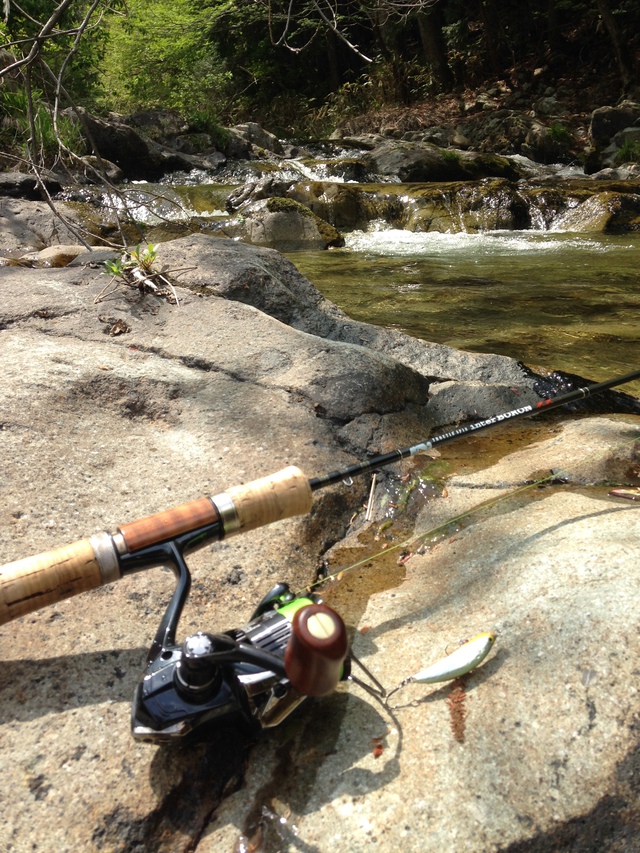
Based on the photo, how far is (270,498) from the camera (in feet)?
5.89

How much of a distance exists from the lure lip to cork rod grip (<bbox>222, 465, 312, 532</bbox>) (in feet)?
1.76

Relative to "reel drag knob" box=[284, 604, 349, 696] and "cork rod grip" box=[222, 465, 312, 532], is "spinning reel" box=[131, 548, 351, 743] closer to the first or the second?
"reel drag knob" box=[284, 604, 349, 696]

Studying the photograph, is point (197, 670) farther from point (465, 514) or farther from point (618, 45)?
point (618, 45)

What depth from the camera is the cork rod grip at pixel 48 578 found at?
1551 millimetres

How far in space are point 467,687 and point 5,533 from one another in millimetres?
1439

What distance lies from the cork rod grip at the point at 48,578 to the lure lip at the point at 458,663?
809 millimetres

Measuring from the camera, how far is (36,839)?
4.46 ft

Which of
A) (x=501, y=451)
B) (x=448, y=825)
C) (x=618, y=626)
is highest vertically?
(x=618, y=626)

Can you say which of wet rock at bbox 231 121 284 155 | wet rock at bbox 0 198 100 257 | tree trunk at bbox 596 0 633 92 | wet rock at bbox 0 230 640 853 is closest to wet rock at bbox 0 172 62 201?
wet rock at bbox 0 198 100 257

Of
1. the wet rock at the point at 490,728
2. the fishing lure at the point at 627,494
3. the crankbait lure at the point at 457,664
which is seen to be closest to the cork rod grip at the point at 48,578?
the wet rock at the point at 490,728

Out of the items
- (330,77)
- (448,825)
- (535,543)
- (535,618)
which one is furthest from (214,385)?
(330,77)

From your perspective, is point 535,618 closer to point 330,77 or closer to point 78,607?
point 78,607

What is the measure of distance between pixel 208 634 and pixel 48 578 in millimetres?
461

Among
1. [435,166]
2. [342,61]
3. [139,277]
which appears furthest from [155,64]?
[139,277]
